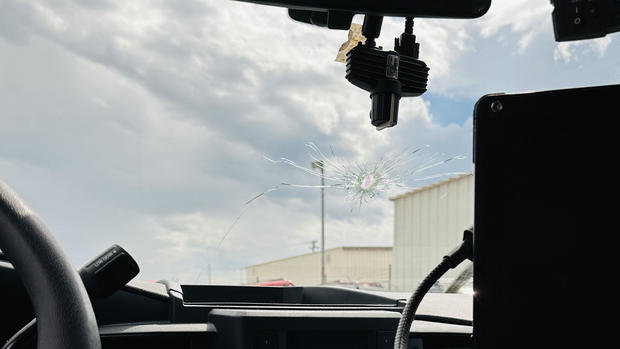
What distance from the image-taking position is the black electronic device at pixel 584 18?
84 centimetres

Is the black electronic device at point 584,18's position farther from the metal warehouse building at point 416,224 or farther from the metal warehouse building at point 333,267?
the metal warehouse building at point 416,224

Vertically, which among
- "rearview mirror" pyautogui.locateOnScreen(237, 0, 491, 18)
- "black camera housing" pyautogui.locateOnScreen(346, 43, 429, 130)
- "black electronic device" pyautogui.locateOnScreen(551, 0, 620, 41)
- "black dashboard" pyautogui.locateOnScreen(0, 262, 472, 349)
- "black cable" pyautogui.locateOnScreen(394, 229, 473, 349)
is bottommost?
"black dashboard" pyautogui.locateOnScreen(0, 262, 472, 349)

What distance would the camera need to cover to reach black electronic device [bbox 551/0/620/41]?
839 millimetres

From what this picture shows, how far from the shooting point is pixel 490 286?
0.64 metres

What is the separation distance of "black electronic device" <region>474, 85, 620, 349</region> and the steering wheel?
0.40 metres

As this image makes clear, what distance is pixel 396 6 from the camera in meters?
0.91

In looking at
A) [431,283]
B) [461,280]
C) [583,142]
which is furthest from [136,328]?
[461,280]

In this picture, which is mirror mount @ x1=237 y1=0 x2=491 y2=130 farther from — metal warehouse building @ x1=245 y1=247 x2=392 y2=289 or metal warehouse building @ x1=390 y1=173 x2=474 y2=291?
metal warehouse building @ x1=390 y1=173 x2=474 y2=291

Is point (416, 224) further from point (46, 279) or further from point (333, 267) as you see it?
point (46, 279)

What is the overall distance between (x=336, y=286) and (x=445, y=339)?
0.51 metres

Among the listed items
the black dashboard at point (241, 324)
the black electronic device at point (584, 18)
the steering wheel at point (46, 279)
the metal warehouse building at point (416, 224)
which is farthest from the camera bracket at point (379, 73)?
the metal warehouse building at point (416, 224)

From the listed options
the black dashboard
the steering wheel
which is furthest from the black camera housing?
the steering wheel

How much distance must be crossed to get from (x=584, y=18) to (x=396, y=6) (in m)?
0.27

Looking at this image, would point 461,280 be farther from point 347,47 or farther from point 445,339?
point 347,47
